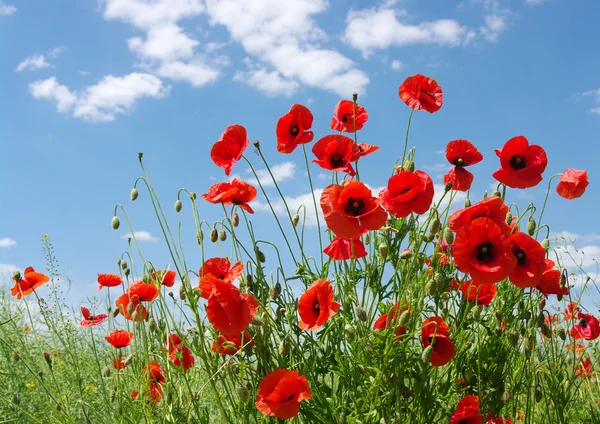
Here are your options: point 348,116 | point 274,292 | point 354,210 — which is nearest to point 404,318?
point 354,210

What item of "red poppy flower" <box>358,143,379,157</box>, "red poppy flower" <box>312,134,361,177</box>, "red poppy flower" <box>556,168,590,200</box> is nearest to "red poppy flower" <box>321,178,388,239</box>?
"red poppy flower" <box>312,134,361,177</box>

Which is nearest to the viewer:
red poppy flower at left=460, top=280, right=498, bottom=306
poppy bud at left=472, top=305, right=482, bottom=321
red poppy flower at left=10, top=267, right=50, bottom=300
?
poppy bud at left=472, top=305, right=482, bottom=321

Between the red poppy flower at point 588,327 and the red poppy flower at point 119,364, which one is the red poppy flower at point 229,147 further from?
the red poppy flower at point 588,327

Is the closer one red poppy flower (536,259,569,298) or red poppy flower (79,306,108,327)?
red poppy flower (536,259,569,298)

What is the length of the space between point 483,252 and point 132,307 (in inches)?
52.8

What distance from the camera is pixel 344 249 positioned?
2.15 m

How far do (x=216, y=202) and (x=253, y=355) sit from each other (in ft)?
1.84

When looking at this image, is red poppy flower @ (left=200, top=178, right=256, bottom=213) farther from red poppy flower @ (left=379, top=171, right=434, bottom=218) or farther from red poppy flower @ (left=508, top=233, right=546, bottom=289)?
red poppy flower @ (left=508, top=233, right=546, bottom=289)

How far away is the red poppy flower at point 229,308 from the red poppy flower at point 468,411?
81 cm

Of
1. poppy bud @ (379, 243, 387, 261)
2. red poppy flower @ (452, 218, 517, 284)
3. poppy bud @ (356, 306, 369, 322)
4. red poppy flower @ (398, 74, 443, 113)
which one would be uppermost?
red poppy flower @ (398, 74, 443, 113)

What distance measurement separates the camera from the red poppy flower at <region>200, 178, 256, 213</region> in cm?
217

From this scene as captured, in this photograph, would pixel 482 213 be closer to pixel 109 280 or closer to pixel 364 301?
pixel 364 301

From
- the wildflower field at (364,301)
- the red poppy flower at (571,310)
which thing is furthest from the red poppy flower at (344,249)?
the red poppy flower at (571,310)

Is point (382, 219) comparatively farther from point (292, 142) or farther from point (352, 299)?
point (292, 142)
